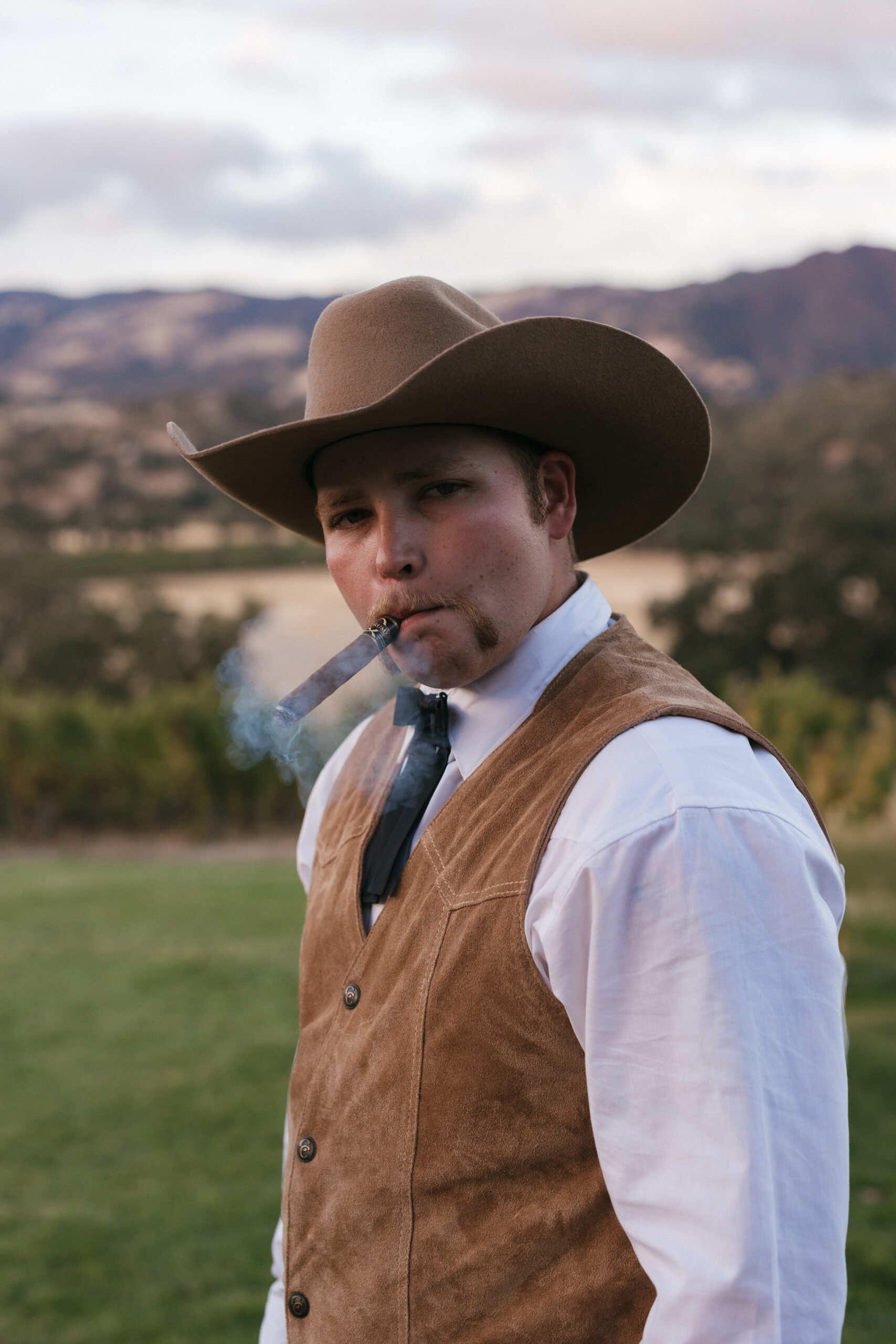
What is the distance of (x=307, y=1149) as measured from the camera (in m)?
1.23

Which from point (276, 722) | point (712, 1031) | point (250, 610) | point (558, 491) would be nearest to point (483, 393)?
point (558, 491)

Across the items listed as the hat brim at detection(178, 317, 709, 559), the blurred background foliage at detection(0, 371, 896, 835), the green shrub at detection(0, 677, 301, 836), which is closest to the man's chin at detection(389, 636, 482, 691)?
the hat brim at detection(178, 317, 709, 559)

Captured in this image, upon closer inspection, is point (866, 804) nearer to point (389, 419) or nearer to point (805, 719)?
point (805, 719)

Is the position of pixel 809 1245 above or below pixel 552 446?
below

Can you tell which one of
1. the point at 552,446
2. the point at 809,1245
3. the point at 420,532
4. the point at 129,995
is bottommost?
the point at 129,995

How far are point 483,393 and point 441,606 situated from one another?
21 cm

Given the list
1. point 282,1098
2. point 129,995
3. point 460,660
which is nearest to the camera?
point 460,660

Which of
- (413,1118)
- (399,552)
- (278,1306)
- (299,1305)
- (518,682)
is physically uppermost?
(399,552)

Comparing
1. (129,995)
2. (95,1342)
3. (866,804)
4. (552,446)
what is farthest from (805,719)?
(552,446)

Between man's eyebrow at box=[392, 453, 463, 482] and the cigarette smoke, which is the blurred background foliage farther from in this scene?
man's eyebrow at box=[392, 453, 463, 482]

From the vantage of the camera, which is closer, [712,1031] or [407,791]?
[712,1031]

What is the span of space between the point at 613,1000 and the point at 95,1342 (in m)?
2.92

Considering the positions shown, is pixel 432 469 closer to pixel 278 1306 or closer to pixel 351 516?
pixel 351 516

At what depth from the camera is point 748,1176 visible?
865 mm
